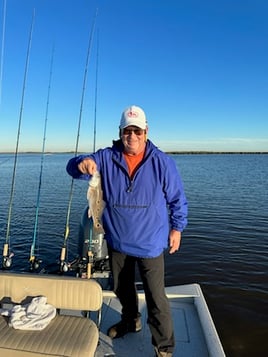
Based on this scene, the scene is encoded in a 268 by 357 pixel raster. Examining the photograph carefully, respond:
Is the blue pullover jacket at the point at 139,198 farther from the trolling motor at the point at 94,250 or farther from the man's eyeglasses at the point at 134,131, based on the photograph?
the trolling motor at the point at 94,250

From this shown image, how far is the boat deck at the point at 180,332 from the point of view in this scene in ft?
10.9

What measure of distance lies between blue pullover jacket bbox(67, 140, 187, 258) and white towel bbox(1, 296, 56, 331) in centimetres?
81

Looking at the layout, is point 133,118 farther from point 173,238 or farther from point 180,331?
point 180,331

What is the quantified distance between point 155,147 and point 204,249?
6.77 m

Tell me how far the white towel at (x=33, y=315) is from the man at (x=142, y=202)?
79 cm

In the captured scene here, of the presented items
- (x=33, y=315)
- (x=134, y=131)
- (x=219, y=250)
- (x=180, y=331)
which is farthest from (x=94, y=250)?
(x=219, y=250)

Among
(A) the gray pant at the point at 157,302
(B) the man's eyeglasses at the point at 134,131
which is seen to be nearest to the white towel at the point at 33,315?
(A) the gray pant at the point at 157,302

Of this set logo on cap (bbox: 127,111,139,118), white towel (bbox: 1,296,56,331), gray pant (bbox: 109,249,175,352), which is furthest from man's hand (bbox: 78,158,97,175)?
white towel (bbox: 1,296,56,331)

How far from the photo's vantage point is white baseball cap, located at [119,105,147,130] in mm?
2918

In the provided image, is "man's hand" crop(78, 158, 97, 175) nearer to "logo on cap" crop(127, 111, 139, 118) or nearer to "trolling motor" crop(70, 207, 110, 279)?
"logo on cap" crop(127, 111, 139, 118)

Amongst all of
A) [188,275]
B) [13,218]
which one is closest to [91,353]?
[188,275]

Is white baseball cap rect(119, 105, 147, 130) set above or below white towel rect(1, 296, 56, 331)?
above

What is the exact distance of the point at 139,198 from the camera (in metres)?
2.96

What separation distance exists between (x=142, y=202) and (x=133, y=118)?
76cm
